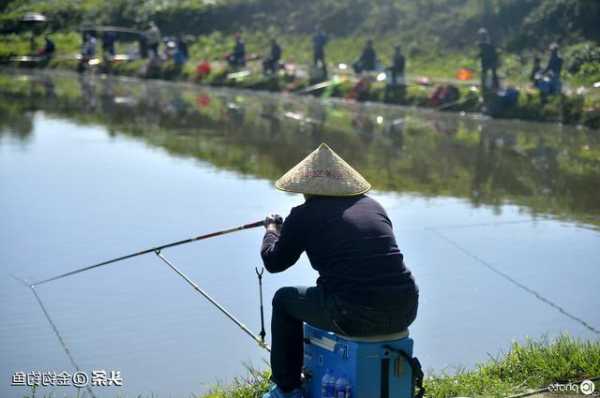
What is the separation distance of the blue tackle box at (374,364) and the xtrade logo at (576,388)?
0.96 metres

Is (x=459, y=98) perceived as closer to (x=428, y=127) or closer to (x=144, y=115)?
(x=428, y=127)

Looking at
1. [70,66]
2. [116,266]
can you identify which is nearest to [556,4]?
[70,66]

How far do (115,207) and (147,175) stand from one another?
241cm

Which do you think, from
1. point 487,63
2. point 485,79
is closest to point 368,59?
point 485,79

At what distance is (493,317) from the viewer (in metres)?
8.04

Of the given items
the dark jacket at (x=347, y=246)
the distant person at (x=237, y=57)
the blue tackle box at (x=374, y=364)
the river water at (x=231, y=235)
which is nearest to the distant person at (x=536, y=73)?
the river water at (x=231, y=235)

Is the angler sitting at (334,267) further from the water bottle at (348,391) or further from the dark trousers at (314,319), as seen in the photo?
the water bottle at (348,391)

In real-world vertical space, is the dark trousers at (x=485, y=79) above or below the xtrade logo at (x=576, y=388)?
above

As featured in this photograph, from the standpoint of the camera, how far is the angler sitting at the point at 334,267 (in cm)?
509

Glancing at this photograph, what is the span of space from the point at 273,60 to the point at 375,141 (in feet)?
42.6

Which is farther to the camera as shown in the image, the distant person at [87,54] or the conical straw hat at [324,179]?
the distant person at [87,54]

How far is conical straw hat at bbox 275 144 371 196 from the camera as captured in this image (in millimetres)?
5367

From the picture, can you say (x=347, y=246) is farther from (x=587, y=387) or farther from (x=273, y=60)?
(x=273, y=60)

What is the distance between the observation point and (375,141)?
19.3m
